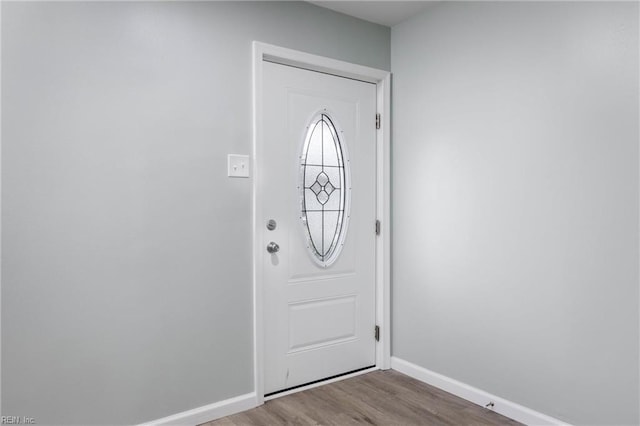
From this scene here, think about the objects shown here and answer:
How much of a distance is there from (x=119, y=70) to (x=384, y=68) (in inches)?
68.1

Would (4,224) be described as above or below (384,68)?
below

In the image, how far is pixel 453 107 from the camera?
270cm

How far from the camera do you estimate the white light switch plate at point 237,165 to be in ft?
8.00

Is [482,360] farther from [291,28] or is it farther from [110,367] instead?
[291,28]

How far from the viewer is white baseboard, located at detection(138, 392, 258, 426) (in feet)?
7.45

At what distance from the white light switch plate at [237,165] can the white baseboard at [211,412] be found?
1233 mm

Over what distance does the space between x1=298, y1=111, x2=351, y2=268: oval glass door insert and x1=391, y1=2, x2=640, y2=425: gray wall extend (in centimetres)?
41

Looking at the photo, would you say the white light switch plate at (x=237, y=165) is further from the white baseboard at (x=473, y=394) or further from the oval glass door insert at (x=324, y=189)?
the white baseboard at (x=473, y=394)

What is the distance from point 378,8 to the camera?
282cm

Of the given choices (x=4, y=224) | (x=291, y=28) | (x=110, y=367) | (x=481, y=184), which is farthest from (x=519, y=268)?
(x=4, y=224)

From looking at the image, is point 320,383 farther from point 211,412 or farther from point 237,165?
point 237,165

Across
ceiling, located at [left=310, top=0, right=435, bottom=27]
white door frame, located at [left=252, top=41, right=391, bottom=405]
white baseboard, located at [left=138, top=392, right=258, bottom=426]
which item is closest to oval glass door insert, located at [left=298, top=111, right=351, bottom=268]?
white door frame, located at [left=252, top=41, right=391, bottom=405]

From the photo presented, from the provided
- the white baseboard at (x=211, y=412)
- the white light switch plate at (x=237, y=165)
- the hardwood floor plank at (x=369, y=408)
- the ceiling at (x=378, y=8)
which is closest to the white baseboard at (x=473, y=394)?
the hardwood floor plank at (x=369, y=408)

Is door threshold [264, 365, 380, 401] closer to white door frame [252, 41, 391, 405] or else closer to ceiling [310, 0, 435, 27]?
white door frame [252, 41, 391, 405]
